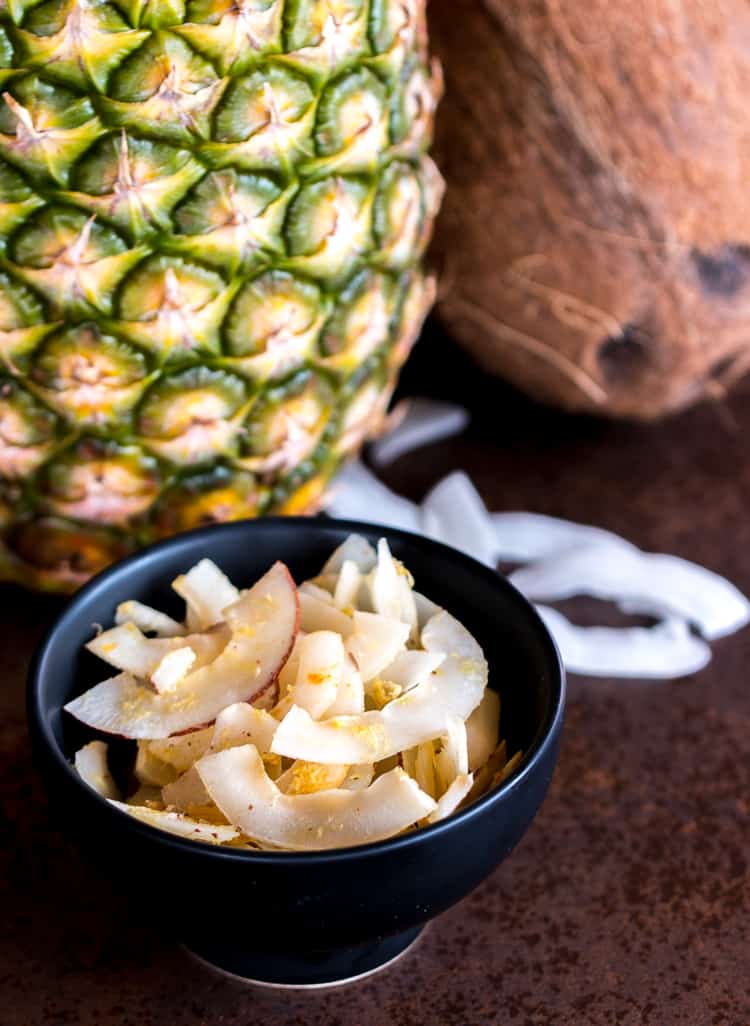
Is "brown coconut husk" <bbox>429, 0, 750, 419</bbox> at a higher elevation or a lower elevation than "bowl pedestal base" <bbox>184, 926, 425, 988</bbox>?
higher

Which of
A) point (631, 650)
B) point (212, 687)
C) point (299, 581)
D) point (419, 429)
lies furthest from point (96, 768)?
point (419, 429)

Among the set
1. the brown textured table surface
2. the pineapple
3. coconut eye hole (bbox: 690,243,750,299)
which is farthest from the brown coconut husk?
the brown textured table surface

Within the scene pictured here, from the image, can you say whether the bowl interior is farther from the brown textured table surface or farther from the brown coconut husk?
the brown coconut husk

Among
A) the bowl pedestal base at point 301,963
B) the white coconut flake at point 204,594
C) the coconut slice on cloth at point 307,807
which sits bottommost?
the bowl pedestal base at point 301,963

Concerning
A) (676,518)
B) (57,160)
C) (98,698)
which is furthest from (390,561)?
(676,518)

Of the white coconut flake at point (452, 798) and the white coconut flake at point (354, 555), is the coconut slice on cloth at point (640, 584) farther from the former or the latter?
the white coconut flake at point (452, 798)

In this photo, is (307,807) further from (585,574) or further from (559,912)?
(585,574)

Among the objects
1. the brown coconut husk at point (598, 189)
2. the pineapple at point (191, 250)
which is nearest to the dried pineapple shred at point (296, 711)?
the pineapple at point (191, 250)
